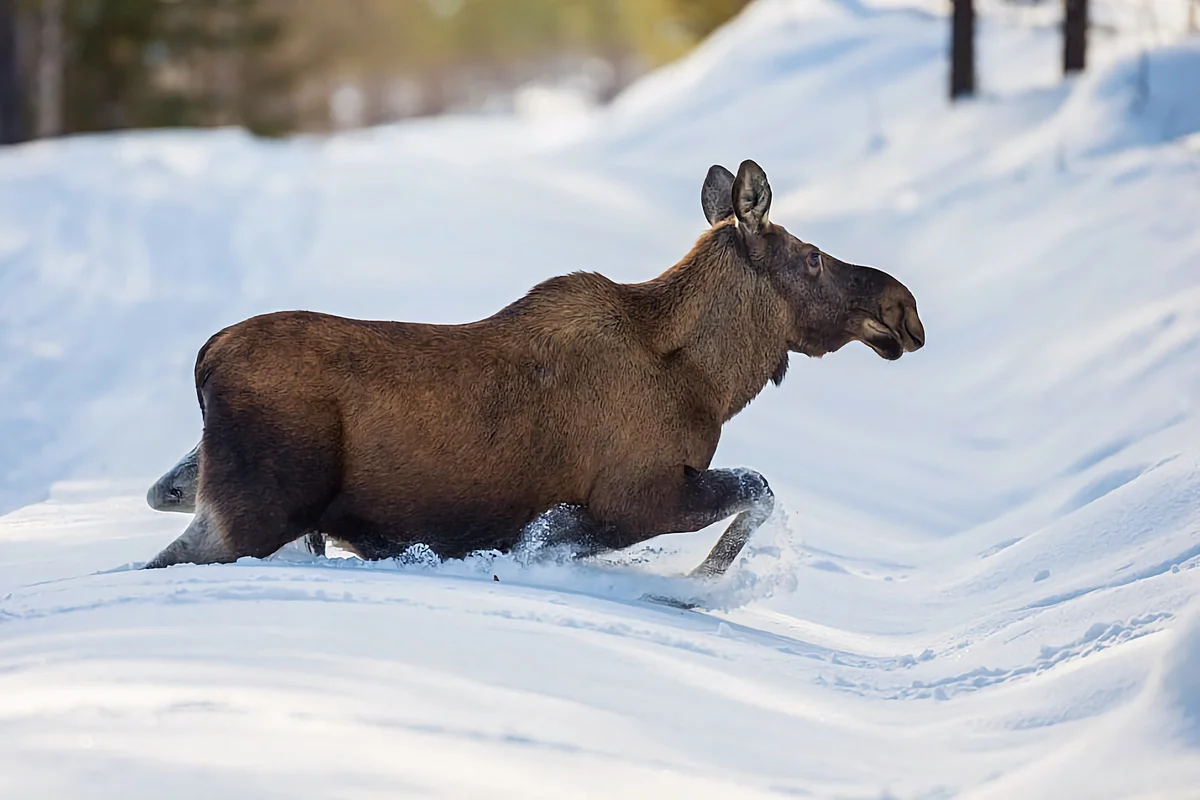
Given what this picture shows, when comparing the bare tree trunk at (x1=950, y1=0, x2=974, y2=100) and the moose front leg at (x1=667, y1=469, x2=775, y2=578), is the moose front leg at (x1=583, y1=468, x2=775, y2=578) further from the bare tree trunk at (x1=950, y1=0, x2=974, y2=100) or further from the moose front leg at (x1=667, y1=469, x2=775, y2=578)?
the bare tree trunk at (x1=950, y1=0, x2=974, y2=100)

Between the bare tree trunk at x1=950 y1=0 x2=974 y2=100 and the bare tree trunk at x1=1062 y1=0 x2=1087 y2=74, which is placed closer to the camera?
the bare tree trunk at x1=1062 y1=0 x2=1087 y2=74

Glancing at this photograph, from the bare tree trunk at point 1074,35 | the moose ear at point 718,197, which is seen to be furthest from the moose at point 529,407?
the bare tree trunk at point 1074,35

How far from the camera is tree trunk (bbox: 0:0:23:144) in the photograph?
98.2 ft

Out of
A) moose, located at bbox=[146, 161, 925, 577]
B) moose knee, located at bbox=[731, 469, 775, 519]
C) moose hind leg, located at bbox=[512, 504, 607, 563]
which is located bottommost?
moose hind leg, located at bbox=[512, 504, 607, 563]

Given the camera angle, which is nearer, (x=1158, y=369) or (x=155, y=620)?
(x=155, y=620)

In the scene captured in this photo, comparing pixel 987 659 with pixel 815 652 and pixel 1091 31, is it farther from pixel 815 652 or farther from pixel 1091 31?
pixel 1091 31

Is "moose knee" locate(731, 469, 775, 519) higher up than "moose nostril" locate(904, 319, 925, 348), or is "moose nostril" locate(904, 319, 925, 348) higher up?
"moose nostril" locate(904, 319, 925, 348)

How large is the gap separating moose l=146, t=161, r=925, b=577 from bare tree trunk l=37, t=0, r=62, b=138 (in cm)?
3100

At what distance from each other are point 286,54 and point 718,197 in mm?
59566

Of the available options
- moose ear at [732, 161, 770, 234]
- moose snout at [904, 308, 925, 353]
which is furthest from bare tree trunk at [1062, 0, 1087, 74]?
moose ear at [732, 161, 770, 234]

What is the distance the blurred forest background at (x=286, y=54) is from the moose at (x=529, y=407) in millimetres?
26869

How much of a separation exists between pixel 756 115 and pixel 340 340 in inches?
667

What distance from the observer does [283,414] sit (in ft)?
17.5

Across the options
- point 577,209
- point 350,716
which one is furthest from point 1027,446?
point 577,209
